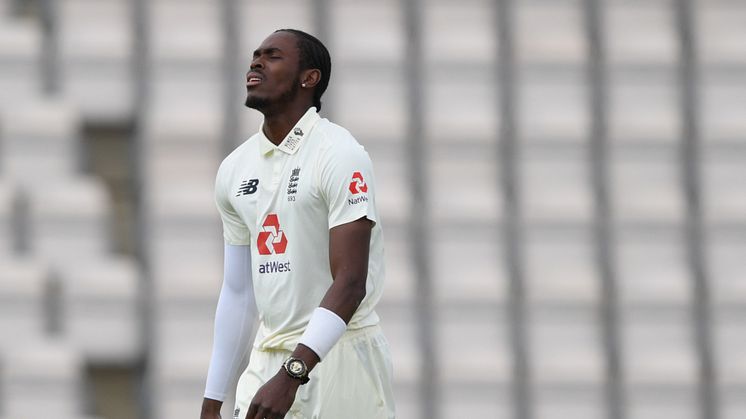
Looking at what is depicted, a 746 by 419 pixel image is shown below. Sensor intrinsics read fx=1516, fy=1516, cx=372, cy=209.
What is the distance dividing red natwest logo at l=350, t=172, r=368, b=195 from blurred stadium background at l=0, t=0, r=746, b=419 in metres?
3.31

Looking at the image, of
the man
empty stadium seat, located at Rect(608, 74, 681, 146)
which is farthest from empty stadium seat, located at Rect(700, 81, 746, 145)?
the man

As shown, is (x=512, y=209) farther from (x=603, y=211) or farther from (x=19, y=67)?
(x=19, y=67)

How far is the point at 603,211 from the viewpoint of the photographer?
21.0ft

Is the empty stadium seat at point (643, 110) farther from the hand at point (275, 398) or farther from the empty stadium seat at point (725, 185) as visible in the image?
the hand at point (275, 398)

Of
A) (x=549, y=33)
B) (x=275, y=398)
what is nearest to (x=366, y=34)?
(x=549, y=33)

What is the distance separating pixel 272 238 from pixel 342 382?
1.00 ft

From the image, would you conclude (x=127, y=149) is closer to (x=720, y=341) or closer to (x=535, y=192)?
(x=535, y=192)

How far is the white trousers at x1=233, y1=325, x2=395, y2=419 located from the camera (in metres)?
2.86

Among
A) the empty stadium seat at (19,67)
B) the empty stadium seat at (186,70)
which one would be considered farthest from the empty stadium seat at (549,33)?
the empty stadium seat at (19,67)

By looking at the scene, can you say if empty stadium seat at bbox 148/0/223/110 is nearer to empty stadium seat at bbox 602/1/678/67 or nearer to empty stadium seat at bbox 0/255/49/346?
empty stadium seat at bbox 0/255/49/346

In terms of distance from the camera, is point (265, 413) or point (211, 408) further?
point (211, 408)

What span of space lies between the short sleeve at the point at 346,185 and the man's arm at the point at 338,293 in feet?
0.06

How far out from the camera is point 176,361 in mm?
6047

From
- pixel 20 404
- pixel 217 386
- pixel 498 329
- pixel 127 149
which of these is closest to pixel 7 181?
pixel 127 149
